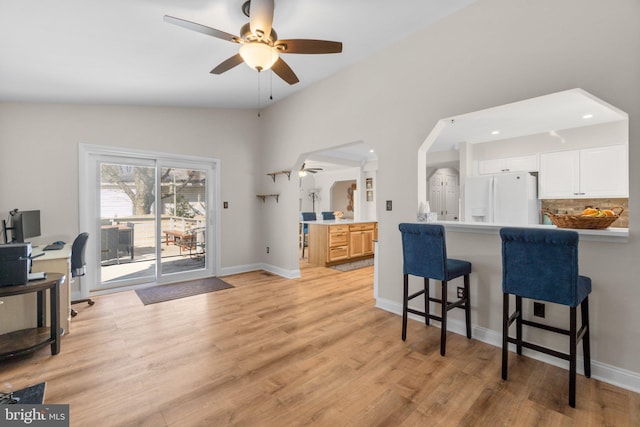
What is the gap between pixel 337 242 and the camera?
6.02 meters

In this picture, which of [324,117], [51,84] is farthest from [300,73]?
[51,84]

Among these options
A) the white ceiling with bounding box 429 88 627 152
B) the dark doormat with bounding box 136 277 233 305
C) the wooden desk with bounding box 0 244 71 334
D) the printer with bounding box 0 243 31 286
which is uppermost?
the white ceiling with bounding box 429 88 627 152

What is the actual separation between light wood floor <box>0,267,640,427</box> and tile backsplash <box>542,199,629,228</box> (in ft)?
11.8

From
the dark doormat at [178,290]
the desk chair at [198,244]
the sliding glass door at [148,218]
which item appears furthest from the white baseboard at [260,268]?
the desk chair at [198,244]

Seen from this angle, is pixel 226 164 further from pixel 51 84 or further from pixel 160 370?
pixel 160 370

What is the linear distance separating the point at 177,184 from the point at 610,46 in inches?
204

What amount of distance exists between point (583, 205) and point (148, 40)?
6.34 m

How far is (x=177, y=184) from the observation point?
15.6 ft

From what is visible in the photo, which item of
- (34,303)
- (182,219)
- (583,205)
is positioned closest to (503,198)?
(583,205)

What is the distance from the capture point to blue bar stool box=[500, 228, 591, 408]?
186 cm

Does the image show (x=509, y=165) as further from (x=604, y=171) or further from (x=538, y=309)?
(x=538, y=309)

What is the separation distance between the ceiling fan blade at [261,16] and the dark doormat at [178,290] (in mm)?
3443

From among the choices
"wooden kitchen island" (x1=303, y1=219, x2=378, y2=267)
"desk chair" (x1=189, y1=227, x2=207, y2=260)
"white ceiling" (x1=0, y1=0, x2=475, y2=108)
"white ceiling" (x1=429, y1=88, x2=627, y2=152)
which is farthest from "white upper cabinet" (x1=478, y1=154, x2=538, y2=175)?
"desk chair" (x1=189, y1=227, x2=207, y2=260)

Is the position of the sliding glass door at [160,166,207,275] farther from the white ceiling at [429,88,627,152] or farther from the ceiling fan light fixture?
the white ceiling at [429,88,627,152]
